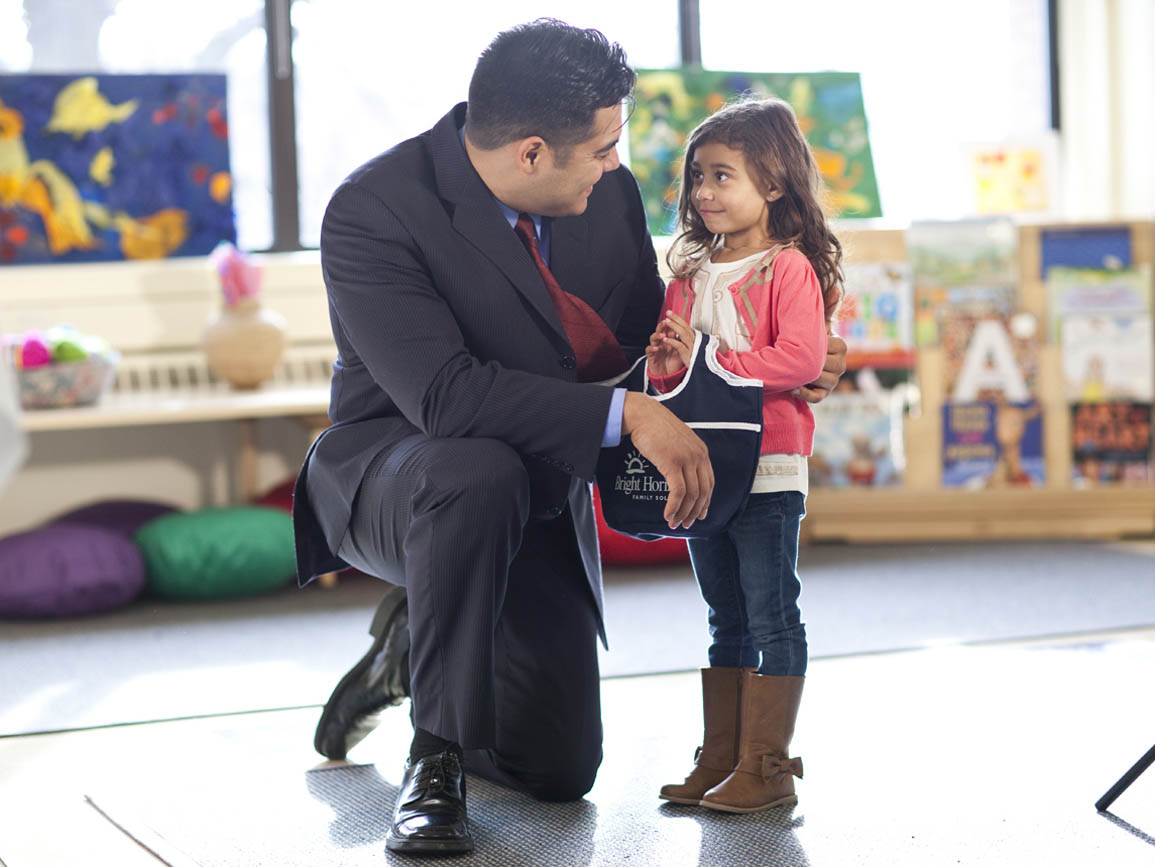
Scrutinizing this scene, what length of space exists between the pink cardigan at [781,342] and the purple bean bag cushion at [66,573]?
2.01m

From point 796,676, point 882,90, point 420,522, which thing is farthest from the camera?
point 882,90

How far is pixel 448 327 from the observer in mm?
1729

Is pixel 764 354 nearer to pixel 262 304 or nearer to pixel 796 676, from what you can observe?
pixel 796 676

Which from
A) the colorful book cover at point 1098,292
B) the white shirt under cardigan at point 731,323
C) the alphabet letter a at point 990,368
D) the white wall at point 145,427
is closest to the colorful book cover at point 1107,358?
the colorful book cover at point 1098,292

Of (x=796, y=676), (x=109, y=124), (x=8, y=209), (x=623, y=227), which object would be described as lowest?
(x=796, y=676)

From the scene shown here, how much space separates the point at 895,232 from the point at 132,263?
219 cm

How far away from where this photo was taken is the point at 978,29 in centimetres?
473

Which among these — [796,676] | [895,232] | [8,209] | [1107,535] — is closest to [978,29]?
[895,232]

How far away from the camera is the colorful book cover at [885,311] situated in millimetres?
3967

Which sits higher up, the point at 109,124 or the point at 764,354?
the point at 109,124

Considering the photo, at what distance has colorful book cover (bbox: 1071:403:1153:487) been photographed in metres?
3.96

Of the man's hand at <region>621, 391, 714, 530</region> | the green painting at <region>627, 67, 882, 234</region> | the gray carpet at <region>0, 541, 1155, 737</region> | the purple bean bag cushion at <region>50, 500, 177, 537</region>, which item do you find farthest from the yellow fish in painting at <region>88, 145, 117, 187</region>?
the man's hand at <region>621, 391, 714, 530</region>

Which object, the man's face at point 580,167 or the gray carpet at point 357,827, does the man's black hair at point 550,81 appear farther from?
the gray carpet at point 357,827

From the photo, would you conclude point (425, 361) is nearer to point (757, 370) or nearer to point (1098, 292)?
point (757, 370)
